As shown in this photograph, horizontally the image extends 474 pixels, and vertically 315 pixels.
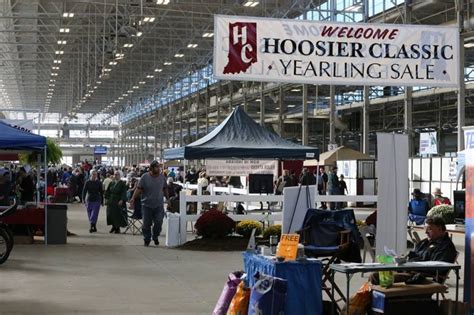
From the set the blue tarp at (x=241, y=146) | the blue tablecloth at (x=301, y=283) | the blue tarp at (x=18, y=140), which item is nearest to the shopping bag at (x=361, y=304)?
the blue tablecloth at (x=301, y=283)

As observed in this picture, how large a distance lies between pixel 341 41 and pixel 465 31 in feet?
53.4

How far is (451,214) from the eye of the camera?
15.0 meters

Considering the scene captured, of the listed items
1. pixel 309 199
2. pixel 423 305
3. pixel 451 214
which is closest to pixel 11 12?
pixel 451 214

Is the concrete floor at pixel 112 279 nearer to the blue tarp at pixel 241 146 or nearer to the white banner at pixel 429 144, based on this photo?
the blue tarp at pixel 241 146

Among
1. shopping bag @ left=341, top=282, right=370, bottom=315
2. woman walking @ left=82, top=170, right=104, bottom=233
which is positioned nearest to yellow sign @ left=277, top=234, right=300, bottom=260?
shopping bag @ left=341, top=282, right=370, bottom=315

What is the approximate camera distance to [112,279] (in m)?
10.5

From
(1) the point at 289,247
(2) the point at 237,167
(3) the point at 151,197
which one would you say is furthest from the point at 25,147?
(1) the point at 289,247

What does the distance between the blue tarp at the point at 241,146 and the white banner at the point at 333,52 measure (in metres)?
5.92

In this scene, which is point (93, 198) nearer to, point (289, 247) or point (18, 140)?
point (18, 140)

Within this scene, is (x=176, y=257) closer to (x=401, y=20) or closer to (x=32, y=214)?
(x=32, y=214)

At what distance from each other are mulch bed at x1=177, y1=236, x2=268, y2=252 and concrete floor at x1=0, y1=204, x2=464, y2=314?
1.83ft

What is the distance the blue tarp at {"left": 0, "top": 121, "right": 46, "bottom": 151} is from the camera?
46.5 feet

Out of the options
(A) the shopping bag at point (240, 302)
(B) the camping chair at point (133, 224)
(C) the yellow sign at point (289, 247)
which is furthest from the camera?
(B) the camping chair at point (133, 224)

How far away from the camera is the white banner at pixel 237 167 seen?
18703 mm
